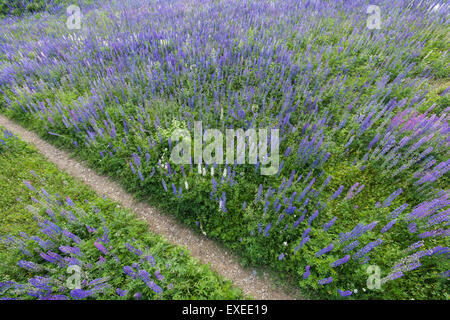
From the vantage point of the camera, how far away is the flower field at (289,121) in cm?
409

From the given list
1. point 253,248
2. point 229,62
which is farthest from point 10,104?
point 253,248

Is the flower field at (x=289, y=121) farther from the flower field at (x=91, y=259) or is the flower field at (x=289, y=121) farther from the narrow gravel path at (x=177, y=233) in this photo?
the flower field at (x=91, y=259)

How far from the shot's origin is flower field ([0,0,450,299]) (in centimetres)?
409

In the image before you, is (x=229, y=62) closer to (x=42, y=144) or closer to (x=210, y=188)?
(x=210, y=188)

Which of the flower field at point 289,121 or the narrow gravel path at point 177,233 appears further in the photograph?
the narrow gravel path at point 177,233

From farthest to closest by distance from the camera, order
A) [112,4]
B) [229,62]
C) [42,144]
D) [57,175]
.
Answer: [112,4] < [229,62] < [42,144] < [57,175]

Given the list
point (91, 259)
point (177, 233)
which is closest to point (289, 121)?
point (177, 233)

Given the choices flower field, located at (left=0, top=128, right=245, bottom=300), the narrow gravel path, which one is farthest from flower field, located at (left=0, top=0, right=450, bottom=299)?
flower field, located at (left=0, top=128, right=245, bottom=300)

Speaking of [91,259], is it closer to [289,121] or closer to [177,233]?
[177,233]

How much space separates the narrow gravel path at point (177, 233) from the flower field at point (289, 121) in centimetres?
27

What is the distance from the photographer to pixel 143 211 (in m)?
5.46

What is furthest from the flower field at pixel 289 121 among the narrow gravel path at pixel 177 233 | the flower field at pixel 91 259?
the flower field at pixel 91 259

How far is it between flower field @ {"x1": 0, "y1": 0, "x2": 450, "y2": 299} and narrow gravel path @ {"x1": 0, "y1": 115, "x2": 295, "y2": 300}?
267mm
